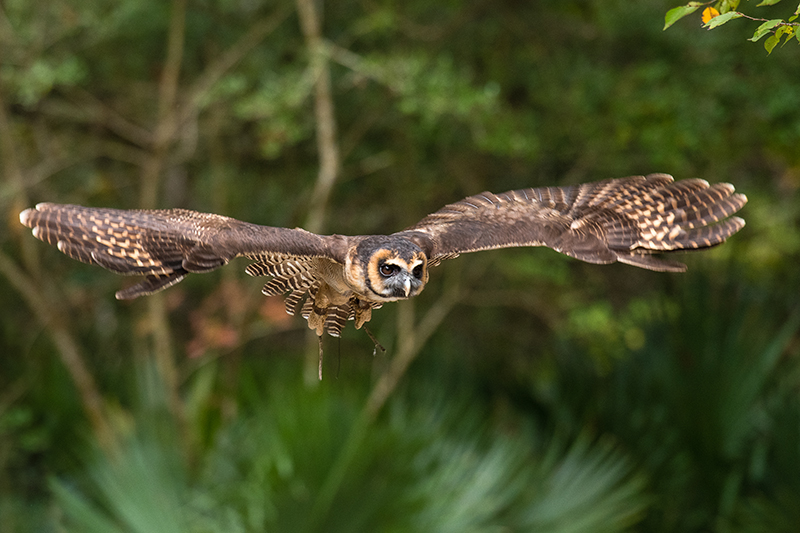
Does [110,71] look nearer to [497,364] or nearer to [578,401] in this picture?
→ [497,364]

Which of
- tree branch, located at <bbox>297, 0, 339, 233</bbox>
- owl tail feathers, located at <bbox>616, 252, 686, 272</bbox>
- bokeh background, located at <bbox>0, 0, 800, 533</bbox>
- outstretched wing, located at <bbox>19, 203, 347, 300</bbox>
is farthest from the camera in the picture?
tree branch, located at <bbox>297, 0, 339, 233</bbox>

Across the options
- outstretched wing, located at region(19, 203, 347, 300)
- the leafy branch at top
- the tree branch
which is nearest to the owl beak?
outstretched wing, located at region(19, 203, 347, 300)

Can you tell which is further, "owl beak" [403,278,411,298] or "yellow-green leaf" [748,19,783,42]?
"owl beak" [403,278,411,298]

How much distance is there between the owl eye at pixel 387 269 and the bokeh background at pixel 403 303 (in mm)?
1946

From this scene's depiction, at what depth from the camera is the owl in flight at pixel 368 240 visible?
2.29 meters

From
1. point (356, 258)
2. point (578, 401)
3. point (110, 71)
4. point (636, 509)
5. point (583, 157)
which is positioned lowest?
point (636, 509)

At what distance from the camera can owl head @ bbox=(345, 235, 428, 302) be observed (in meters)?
2.23

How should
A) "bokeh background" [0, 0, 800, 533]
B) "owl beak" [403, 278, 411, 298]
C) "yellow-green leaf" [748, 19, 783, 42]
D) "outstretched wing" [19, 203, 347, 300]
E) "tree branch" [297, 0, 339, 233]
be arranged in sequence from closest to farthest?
"yellow-green leaf" [748, 19, 783, 42], "owl beak" [403, 278, 411, 298], "outstretched wing" [19, 203, 347, 300], "bokeh background" [0, 0, 800, 533], "tree branch" [297, 0, 339, 233]

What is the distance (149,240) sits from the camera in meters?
2.51

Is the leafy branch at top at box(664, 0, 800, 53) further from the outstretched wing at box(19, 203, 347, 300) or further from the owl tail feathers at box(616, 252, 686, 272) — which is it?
the outstretched wing at box(19, 203, 347, 300)

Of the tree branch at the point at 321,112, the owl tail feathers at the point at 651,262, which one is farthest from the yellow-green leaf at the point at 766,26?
the tree branch at the point at 321,112

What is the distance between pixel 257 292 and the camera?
6734 mm

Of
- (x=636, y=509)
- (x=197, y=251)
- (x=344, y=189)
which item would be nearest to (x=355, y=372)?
(x=636, y=509)

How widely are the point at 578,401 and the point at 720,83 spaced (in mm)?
2572
